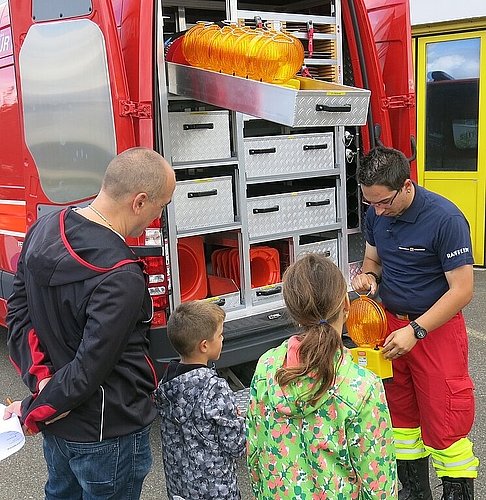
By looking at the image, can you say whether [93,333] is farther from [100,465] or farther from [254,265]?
[254,265]

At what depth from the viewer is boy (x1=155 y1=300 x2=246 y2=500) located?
96.1 inches

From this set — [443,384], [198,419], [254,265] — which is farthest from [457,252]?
[254,265]

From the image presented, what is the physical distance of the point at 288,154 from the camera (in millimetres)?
4242

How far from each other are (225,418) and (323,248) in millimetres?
2212

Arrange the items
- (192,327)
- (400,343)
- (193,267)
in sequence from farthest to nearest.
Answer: (193,267)
(400,343)
(192,327)

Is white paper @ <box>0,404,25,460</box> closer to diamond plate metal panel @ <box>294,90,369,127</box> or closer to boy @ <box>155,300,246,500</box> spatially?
boy @ <box>155,300,246,500</box>

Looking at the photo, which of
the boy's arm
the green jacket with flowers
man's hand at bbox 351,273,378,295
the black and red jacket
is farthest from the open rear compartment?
the green jacket with flowers

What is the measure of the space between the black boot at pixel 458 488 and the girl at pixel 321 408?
1028 mm

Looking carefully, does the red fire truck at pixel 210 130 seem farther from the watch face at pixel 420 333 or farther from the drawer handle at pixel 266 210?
the watch face at pixel 420 333

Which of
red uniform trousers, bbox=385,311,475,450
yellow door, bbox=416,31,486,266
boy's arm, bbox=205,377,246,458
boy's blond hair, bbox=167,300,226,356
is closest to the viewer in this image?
boy's arm, bbox=205,377,246,458

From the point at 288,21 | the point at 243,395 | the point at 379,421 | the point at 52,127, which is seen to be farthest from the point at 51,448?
the point at 288,21

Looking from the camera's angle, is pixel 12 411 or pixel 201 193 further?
pixel 201 193

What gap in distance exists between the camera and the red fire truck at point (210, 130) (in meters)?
3.35

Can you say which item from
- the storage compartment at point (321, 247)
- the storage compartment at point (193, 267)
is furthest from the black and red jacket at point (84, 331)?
the storage compartment at point (321, 247)
